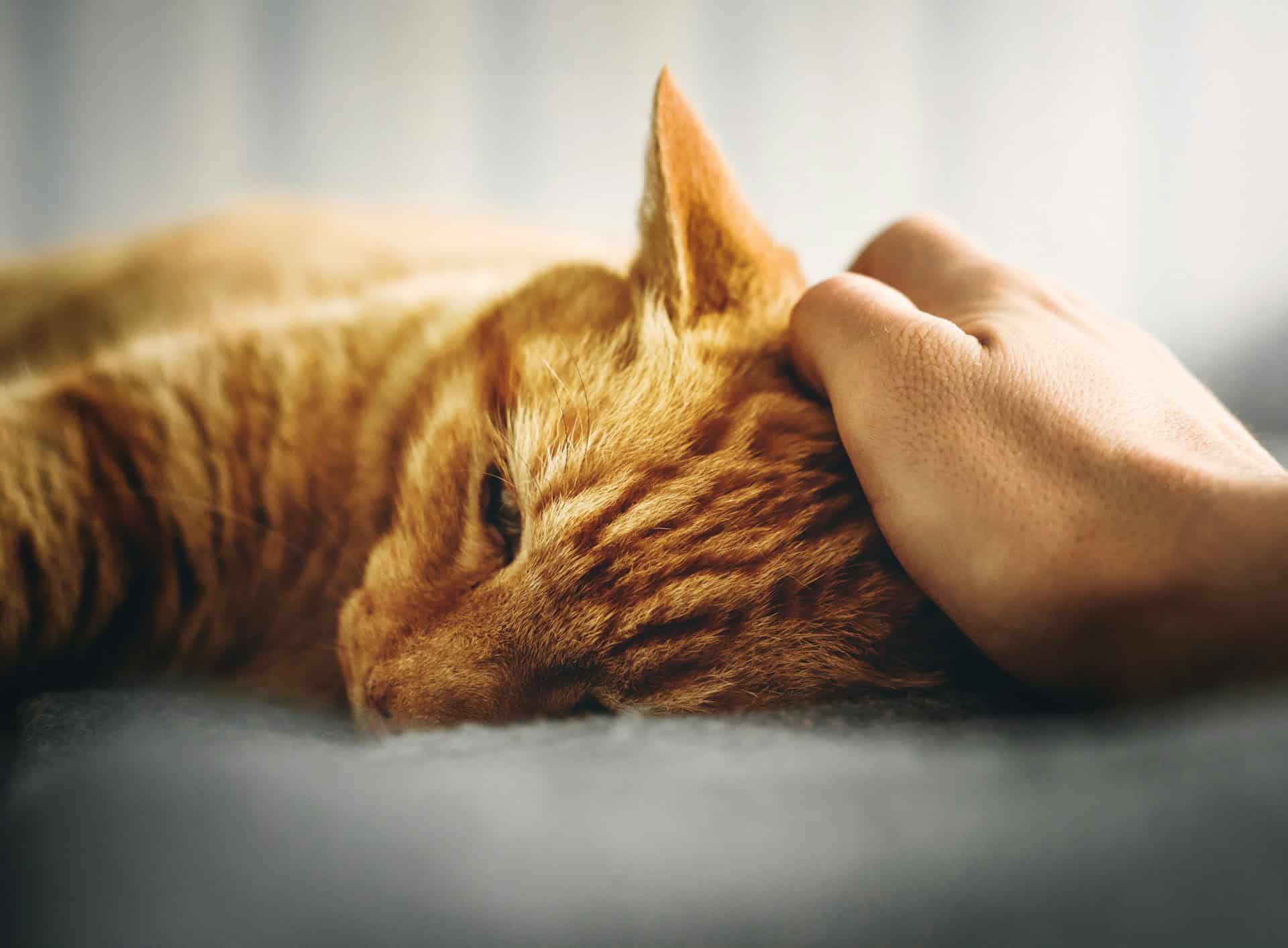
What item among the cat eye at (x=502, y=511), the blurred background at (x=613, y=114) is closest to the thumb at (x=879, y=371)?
the cat eye at (x=502, y=511)

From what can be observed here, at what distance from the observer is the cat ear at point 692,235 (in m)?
1.06

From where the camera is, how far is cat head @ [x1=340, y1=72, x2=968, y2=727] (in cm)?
82

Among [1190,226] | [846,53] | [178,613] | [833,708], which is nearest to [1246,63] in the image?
[1190,226]

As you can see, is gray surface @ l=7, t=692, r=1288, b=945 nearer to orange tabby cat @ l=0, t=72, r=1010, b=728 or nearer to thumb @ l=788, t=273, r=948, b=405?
orange tabby cat @ l=0, t=72, r=1010, b=728

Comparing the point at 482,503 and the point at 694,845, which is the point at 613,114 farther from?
the point at 694,845

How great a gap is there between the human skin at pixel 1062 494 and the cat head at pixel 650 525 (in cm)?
9

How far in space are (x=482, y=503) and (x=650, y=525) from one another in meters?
Result: 0.27

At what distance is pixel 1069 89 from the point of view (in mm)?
2715

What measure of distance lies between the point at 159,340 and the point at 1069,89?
108 inches

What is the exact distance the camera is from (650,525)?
2.79 ft

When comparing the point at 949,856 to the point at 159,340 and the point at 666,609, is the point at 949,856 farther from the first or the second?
the point at 159,340

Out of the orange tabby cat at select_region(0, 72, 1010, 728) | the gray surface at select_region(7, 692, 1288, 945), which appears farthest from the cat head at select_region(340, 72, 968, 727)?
the gray surface at select_region(7, 692, 1288, 945)

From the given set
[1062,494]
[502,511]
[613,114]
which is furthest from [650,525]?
[613,114]

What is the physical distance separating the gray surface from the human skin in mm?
65
